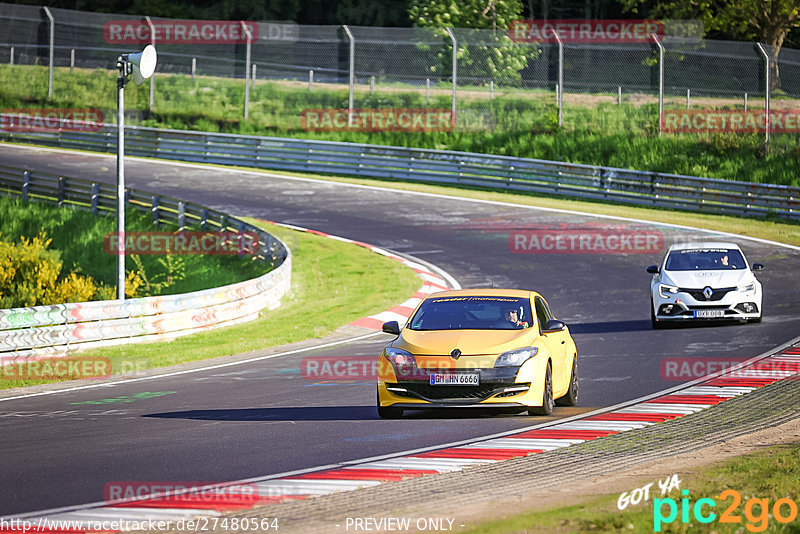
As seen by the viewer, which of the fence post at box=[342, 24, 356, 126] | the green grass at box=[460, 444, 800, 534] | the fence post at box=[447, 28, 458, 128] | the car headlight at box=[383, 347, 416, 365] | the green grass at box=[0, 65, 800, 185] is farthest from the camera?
the fence post at box=[342, 24, 356, 126]

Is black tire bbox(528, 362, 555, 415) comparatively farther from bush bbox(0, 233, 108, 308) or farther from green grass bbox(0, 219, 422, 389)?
bush bbox(0, 233, 108, 308)

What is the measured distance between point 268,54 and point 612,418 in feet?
112

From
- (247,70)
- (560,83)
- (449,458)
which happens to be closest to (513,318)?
(449,458)

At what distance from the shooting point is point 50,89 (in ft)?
153

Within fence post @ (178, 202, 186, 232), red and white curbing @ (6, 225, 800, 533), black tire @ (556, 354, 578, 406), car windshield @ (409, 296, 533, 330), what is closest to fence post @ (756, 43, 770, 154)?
fence post @ (178, 202, 186, 232)

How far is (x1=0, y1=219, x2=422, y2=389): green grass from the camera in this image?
58.4ft

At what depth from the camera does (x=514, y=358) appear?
1148cm

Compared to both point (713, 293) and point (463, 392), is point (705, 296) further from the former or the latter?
point (463, 392)

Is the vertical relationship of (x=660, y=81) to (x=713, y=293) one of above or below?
above

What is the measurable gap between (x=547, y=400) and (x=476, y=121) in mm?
31483

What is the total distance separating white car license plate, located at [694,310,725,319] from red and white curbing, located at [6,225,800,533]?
365 cm

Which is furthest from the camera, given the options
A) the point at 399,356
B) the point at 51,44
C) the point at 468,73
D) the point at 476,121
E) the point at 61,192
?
the point at 51,44

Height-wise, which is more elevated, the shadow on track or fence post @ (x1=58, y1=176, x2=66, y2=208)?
fence post @ (x1=58, y1=176, x2=66, y2=208)

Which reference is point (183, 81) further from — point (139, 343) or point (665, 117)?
point (139, 343)
